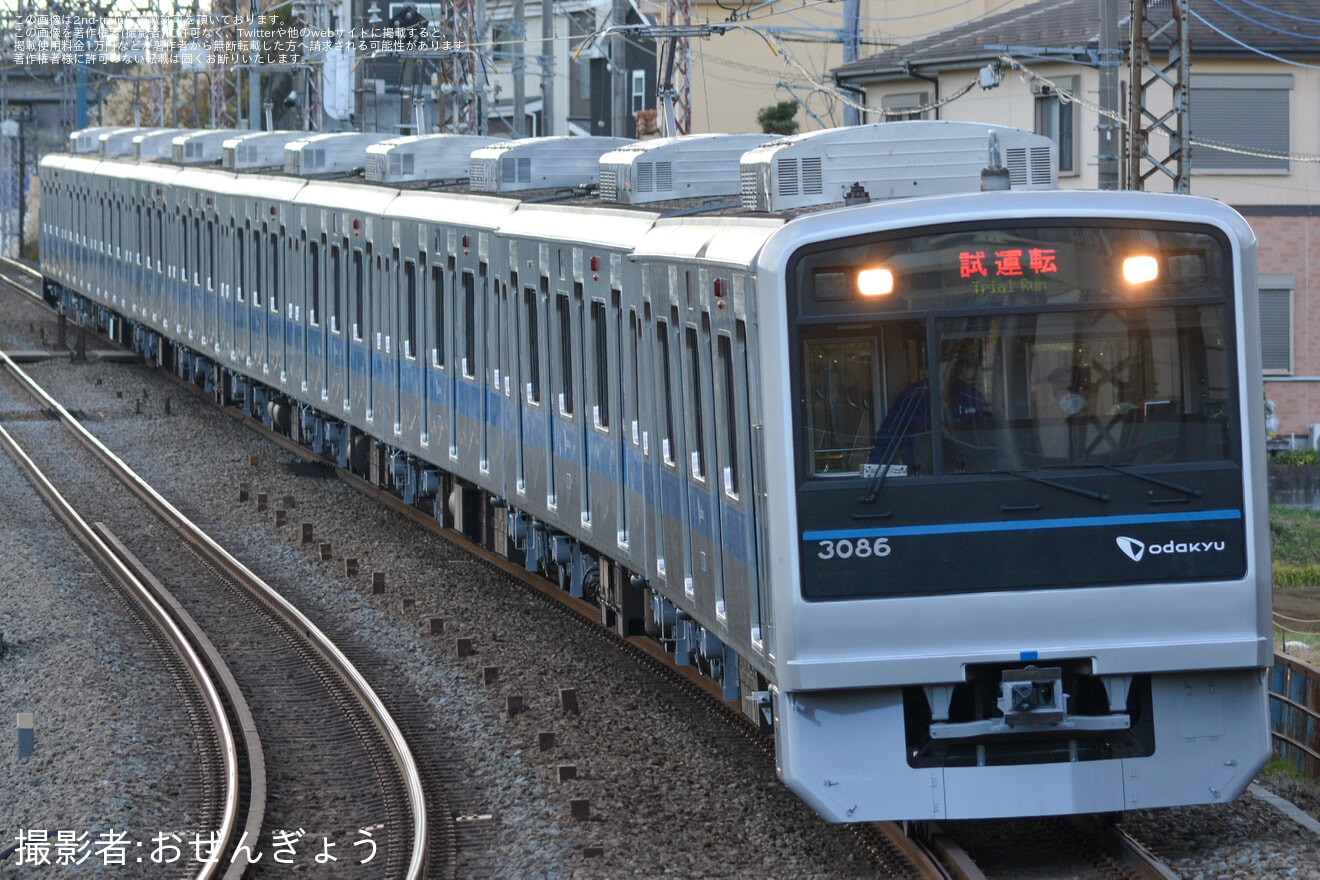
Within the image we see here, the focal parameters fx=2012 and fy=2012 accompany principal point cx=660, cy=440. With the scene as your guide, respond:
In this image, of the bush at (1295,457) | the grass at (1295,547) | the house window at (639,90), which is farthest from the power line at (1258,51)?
the house window at (639,90)

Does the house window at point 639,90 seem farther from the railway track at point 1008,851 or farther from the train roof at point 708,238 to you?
the railway track at point 1008,851

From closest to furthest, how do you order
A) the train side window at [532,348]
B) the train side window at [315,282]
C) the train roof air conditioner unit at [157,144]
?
the train side window at [532,348], the train side window at [315,282], the train roof air conditioner unit at [157,144]

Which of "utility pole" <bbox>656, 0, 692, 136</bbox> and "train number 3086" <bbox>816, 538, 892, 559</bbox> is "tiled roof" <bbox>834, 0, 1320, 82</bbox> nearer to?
"utility pole" <bbox>656, 0, 692, 136</bbox>

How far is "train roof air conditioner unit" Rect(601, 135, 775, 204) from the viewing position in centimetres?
1091

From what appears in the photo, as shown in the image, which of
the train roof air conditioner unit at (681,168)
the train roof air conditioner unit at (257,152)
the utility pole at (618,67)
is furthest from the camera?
the utility pole at (618,67)

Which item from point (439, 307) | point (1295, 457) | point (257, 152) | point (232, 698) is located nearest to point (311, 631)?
point (232, 698)

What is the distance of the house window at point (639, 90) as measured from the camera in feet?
153

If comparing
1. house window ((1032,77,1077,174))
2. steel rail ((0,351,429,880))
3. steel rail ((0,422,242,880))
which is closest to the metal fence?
steel rail ((0,351,429,880))

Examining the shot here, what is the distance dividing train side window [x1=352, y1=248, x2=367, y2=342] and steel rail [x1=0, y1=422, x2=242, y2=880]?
269 cm

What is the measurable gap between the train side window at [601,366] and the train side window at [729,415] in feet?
8.47

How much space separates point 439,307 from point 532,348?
2.37 m

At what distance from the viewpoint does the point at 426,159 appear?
16.8m

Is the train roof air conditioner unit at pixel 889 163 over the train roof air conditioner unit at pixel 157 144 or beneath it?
beneath

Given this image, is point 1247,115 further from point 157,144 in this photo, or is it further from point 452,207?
point 157,144
